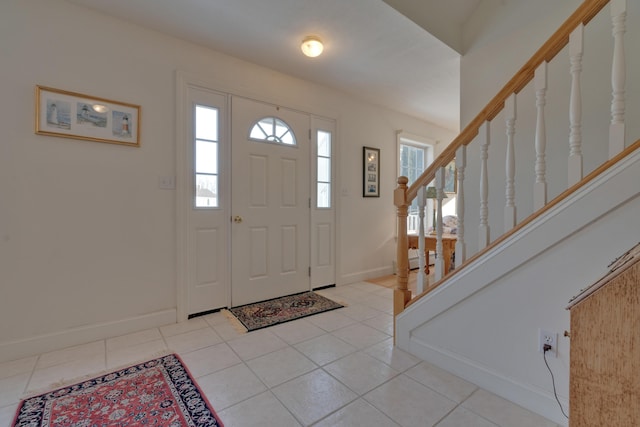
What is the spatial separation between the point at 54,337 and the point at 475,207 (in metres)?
3.49

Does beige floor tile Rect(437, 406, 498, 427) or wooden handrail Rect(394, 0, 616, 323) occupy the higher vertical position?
wooden handrail Rect(394, 0, 616, 323)

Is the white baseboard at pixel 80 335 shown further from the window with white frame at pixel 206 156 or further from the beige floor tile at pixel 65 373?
the window with white frame at pixel 206 156

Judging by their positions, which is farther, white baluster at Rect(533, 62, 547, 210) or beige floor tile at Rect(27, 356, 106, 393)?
beige floor tile at Rect(27, 356, 106, 393)

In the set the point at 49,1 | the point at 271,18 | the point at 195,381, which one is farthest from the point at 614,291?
the point at 49,1

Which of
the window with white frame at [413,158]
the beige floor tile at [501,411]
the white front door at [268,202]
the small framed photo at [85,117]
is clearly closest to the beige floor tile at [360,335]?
the beige floor tile at [501,411]

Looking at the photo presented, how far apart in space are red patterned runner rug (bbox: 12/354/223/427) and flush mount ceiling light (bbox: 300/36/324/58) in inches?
103

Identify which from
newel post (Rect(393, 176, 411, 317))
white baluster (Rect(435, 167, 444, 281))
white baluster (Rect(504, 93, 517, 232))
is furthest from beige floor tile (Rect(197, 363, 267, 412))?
white baluster (Rect(504, 93, 517, 232))

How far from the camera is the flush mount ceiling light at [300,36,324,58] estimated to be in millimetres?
2477

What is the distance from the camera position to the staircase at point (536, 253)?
1.20 meters

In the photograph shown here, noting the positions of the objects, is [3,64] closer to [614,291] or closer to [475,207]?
[614,291]

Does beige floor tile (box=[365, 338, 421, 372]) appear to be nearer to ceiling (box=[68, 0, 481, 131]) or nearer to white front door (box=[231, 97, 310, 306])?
white front door (box=[231, 97, 310, 306])

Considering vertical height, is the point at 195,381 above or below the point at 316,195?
below

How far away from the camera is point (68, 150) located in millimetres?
2094

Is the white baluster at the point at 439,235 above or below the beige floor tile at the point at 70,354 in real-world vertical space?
above
